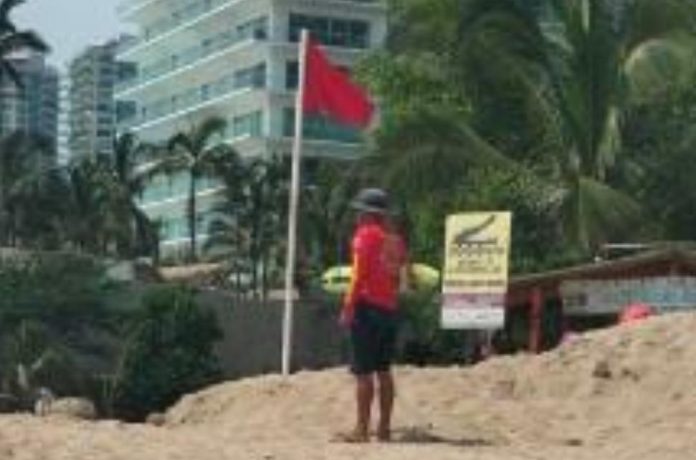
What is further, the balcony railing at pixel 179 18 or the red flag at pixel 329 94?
the balcony railing at pixel 179 18

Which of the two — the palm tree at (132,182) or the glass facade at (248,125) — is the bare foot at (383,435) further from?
the glass facade at (248,125)

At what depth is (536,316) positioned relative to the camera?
90.0 ft

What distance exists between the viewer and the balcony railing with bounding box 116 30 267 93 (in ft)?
331

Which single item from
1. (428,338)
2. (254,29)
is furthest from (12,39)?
(254,29)

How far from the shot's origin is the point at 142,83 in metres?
116

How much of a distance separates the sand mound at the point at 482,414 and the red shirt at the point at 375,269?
2.97 ft

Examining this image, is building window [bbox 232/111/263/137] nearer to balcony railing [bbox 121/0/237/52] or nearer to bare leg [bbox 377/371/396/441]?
balcony railing [bbox 121/0/237/52]

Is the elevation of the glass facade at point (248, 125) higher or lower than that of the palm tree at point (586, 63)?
higher

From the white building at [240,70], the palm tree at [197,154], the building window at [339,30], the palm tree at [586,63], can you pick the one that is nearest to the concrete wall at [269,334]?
the palm tree at [586,63]

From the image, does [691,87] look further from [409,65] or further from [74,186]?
[74,186]

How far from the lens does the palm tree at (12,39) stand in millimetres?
61562

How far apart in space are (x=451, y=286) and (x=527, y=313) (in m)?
10.2

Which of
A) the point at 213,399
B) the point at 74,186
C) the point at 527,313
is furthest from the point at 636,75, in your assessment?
the point at 74,186

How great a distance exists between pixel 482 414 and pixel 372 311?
239 cm
